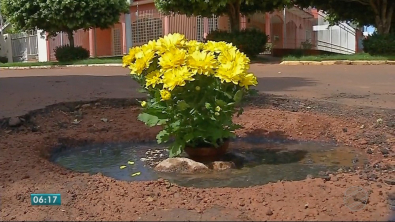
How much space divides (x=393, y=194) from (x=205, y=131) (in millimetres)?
1622

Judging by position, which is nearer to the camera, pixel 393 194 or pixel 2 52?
pixel 393 194

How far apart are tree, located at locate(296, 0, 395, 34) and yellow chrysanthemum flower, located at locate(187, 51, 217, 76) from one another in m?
15.9

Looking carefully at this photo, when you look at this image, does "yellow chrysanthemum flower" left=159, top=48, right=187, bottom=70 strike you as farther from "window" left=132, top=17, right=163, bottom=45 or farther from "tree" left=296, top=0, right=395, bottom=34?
"window" left=132, top=17, right=163, bottom=45

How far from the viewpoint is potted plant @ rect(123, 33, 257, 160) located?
3.86 metres

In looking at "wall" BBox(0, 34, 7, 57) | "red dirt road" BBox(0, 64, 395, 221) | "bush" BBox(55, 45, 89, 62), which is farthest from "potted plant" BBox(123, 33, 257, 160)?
"wall" BBox(0, 34, 7, 57)

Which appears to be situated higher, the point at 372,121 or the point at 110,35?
the point at 110,35

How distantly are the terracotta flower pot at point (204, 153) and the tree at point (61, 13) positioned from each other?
675 inches

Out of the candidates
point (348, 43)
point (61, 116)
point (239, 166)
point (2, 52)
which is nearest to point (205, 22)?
point (348, 43)

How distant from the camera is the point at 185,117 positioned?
416cm

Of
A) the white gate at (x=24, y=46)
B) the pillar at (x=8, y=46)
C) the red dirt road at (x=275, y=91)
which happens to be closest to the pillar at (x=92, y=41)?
the white gate at (x=24, y=46)

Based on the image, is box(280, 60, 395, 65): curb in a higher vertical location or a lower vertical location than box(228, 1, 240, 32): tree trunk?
lower

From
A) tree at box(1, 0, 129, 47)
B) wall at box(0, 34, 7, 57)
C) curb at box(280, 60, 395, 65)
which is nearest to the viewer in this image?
curb at box(280, 60, 395, 65)

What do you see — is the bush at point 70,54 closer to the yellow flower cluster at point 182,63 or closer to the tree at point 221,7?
the tree at point 221,7

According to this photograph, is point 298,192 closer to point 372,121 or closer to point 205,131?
point 205,131
